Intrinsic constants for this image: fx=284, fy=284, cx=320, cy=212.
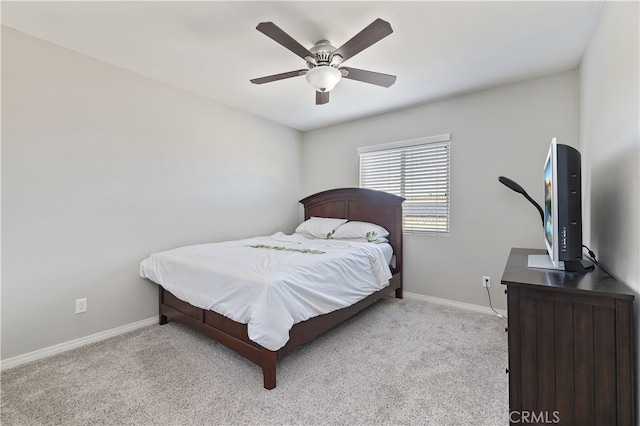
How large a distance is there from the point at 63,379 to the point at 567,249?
308 centimetres

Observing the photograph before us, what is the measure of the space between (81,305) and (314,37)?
2.87 metres

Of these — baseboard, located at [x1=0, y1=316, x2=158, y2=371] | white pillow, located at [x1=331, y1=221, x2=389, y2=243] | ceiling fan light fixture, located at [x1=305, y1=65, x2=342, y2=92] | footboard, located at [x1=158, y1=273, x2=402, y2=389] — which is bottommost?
baseboard, located at [x1=0, y1=316, x2=158, y2=371]

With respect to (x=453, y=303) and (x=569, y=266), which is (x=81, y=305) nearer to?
(x=569, y=266)

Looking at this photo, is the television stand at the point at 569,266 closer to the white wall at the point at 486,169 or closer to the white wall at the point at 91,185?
the white wall at the point at 486,169

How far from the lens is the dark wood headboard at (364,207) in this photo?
3.48m

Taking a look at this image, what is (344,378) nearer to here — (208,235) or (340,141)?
(208,235)

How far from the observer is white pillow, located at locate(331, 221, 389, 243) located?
3.36 m

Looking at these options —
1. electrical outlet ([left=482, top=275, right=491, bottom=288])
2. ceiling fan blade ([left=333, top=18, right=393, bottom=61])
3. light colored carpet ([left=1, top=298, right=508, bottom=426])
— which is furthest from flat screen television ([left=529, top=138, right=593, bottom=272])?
electrical outlet ([left=482, top=275, right=491, bottom=288])

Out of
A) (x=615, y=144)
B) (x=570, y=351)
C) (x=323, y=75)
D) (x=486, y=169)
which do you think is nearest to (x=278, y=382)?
(x=570, y=351)

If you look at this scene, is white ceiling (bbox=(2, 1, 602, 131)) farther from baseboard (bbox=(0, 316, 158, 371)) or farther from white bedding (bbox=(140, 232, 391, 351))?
baseboard (bbox=(0, 316, 158, 371))

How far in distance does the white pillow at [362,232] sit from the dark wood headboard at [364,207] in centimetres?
12

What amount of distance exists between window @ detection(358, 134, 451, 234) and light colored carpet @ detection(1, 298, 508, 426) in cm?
129

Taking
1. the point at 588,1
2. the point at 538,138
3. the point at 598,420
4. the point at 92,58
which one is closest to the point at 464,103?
the point at 538,138

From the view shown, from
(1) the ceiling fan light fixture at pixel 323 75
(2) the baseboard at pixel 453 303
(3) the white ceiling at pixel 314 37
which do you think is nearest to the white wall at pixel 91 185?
(3) the white ceiling at pixel 314 37
